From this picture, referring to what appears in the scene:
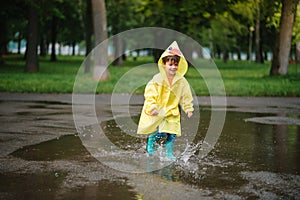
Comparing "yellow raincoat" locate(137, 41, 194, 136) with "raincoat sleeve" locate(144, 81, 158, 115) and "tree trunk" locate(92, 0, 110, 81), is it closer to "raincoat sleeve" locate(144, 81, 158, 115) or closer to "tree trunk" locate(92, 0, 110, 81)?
"raincoat sleeve" locate(144, 81, 158, 115)

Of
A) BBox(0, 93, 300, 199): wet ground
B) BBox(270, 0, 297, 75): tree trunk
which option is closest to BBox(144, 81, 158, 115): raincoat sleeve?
BBox(0, 93, 300, 199): wet ground

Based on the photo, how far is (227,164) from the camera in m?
7.14

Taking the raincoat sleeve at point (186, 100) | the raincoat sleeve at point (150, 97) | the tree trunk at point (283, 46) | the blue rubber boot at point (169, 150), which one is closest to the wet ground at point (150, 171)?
the blue rubber boot at point (169, 150)

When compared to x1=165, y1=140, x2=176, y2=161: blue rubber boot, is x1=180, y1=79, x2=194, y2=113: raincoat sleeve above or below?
above

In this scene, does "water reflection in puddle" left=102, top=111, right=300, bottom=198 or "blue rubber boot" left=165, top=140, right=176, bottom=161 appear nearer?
"water reflection in puddle" left=102, top=111, right=300, bottom=198

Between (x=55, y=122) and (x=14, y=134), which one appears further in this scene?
(x=55, y=122)

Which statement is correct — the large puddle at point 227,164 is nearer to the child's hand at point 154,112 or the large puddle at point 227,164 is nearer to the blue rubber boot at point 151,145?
the blue rubber boot at point 151,145

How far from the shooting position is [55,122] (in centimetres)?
1139

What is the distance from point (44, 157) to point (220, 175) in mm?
2444

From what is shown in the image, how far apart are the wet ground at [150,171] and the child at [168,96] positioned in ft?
1.51

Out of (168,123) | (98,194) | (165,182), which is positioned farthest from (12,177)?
(168,123)

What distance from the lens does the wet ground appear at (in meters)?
5.58

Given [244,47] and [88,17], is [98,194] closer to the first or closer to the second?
[88,17]

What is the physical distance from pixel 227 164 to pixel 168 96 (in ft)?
3.89
